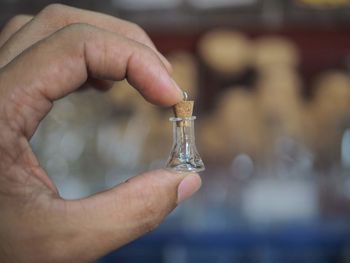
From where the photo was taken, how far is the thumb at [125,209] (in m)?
0.58

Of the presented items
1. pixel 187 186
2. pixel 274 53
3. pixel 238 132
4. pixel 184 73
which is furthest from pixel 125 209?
pixel 274 53

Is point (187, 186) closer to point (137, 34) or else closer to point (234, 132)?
point (137, 34)

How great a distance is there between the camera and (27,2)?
341cm

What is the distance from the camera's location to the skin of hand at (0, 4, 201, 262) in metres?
0.57

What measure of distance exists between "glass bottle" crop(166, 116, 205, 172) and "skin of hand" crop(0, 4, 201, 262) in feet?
0.18

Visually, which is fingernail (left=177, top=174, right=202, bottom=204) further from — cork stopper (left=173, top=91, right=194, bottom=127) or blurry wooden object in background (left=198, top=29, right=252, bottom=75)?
blurry wooden object in background (left=198, top=29, right=252, bottom=75)

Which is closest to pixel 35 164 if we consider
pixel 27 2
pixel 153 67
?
pixel 153 67

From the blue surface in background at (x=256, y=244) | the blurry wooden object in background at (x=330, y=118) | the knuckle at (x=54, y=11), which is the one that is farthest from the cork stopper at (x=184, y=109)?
the blurry wooden object in background at (x=330, y=118)

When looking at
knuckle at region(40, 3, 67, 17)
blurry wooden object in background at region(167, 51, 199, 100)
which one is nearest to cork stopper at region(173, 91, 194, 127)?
knuckle at region(40, 3, 67, 17)

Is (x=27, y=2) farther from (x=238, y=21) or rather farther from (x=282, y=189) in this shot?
(x=282, y=189)

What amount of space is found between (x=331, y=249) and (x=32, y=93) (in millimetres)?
1270

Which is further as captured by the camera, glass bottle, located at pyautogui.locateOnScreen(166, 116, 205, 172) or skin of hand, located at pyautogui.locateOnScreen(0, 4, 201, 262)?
glass bottle, located at pyautogui.locateOnScreen(166, 116, 205, 172)

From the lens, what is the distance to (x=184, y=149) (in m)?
0.70

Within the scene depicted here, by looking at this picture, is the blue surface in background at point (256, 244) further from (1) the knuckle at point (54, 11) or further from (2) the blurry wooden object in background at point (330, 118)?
(1) the knuckle at point (54, 11)
